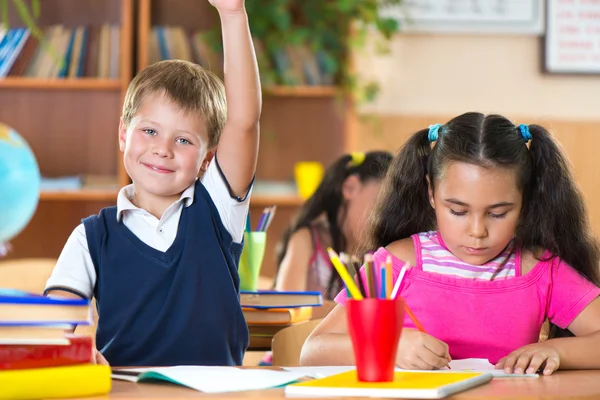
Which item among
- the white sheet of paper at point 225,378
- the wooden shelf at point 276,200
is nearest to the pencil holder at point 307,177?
the wooden shelf at point 276,200

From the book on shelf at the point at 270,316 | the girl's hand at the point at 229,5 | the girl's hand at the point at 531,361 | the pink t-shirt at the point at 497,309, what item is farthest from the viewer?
the book on shelf at the point at 270,316

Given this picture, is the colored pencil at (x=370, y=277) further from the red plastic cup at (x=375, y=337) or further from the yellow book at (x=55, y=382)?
the yellow book at (x=55, y=382)

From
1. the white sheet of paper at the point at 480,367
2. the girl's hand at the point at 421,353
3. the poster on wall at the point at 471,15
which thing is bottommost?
the white sheet of paper at the point at 480,367

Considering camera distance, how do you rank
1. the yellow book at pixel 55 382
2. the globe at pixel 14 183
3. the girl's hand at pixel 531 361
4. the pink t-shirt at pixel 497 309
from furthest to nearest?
the globe at pixel 14 183, the pink t-shirt at pixel 497 309, the girl's hand at pixel 531 361, the yellow book at pixel 55 382

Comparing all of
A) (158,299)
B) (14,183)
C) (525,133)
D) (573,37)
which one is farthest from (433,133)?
(573,37)

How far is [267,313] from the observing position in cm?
176

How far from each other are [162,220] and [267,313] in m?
0.39

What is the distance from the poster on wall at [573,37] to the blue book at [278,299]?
2.63 meters

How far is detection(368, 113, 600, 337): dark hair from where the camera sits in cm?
147

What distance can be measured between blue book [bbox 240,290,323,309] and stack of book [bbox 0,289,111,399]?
82 cm

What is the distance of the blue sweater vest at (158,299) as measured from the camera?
1.38 metres

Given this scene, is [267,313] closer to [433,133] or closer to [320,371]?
[433,133]

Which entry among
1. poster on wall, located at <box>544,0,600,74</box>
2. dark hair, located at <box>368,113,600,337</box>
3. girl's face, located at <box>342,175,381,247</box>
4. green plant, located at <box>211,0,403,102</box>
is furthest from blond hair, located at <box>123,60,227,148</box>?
poster on wall, located at <box>544,0,600,74</box>

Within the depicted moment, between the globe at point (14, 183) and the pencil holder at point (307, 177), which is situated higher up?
the globe at point (14, 183)
